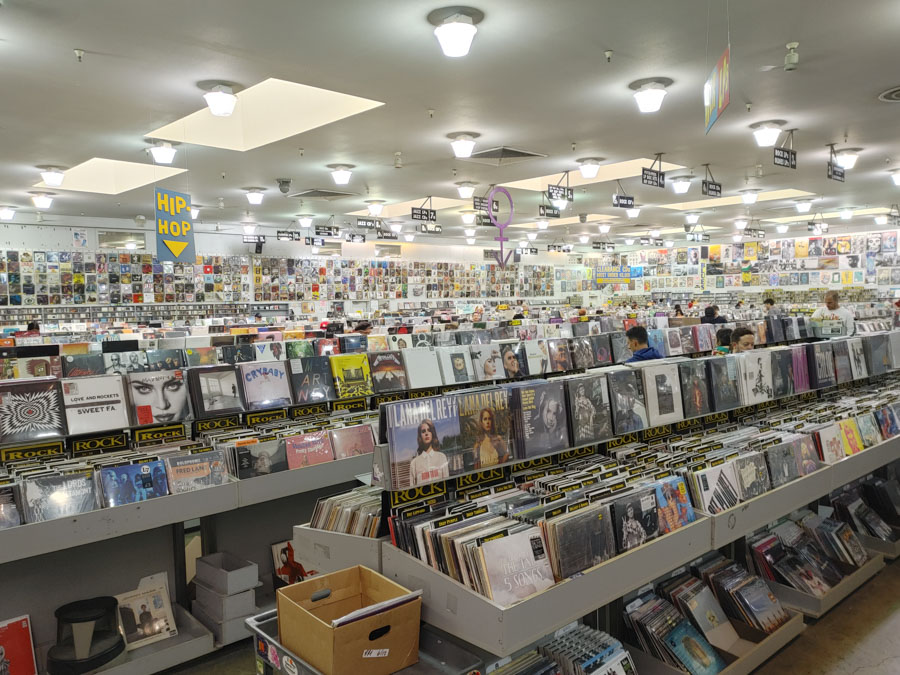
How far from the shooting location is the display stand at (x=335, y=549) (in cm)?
245

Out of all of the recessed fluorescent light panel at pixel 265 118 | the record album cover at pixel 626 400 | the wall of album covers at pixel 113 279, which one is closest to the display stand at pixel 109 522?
the record album cover at pixel 626 400

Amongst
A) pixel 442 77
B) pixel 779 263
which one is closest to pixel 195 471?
pixel 442 77

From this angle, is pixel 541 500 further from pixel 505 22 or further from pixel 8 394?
pixel 505 22

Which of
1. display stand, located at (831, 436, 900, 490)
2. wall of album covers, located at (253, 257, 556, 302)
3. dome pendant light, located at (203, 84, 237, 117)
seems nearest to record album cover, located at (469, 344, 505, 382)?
display stand, located at (831, 436, 900, 490)

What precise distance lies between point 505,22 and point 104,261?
43.6ft

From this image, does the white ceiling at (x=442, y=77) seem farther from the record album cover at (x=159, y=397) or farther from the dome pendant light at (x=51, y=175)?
the record album cover at (x=159, y=397)

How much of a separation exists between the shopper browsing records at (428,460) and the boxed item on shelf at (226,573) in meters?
1.79

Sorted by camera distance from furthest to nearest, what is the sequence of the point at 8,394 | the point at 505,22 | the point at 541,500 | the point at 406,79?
the point at 406,79 < the point at 505,22 < the point at 8,394 < the point at 541,500

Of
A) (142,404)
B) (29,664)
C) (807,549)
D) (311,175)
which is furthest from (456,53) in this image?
(311,175)

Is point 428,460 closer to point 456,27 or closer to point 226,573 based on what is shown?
point 226,573

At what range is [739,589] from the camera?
342 cm

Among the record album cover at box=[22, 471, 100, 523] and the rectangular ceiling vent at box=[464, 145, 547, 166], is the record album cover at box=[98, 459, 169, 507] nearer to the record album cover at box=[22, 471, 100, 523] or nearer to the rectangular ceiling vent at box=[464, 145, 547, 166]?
the record album cover at box=[22, 471, 100, 523]

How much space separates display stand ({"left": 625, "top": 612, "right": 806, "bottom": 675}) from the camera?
285 cm

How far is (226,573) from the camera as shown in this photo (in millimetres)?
3604
